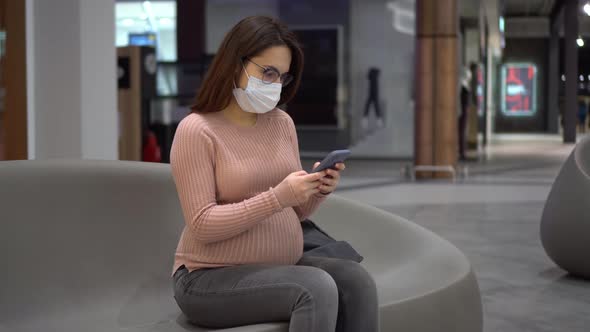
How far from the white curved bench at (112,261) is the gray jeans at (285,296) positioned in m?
0.27

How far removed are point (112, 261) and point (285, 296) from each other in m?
1.15

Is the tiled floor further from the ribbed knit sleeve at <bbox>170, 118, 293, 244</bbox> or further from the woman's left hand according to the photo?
the ribbed knit sleeve at <bbox>170, 118, 293, 244</bbox>

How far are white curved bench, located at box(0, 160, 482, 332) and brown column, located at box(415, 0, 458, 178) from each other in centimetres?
925

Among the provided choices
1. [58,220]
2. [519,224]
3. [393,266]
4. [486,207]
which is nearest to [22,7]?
[58,220]

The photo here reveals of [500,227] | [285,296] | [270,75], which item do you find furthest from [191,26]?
[285,296]

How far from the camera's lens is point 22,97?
18.5 feet

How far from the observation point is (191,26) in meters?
18.3

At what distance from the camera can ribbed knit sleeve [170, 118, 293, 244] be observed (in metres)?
2.31

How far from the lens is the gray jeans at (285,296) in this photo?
2.23 meters

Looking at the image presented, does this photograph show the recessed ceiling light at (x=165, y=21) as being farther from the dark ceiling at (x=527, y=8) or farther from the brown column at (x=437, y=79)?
the dark ceiling at (x=527, y=8)

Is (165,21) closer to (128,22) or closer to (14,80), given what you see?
(128,22)

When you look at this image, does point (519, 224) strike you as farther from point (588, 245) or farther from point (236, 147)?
point (236, 147)

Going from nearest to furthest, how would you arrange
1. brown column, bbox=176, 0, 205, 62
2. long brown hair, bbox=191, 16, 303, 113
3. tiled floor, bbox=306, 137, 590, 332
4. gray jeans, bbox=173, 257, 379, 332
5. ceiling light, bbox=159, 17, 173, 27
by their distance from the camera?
gray jeans, bbox=173, 257, 379, 332 → long brown hair, bbox=191, 16, 303, 113 → tiled floor, bbox=306, 137, 590, 332 → brown column, bbox=176, 0, 205, 62 → ceiling light, bbox=159, 17, 173, 27

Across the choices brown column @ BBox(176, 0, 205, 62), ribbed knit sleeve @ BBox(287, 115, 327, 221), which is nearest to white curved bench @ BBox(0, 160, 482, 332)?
ribbed knit sleeve @ BBox(287, 115, 327, 221)
